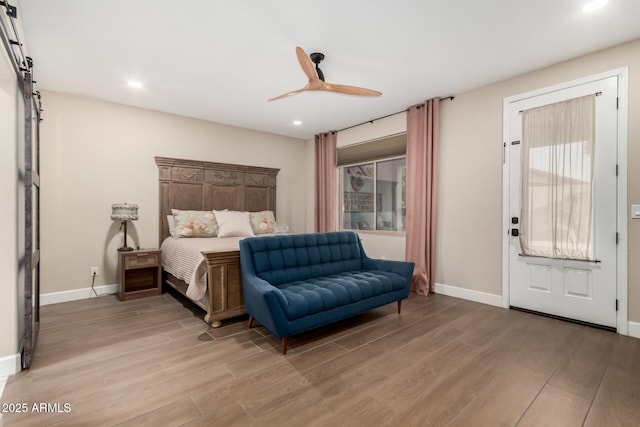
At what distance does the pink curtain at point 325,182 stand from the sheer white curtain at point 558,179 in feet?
9.95

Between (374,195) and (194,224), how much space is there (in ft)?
9.60

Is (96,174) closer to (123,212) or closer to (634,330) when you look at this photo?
(123,212)

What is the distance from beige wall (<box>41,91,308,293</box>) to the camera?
3.64m

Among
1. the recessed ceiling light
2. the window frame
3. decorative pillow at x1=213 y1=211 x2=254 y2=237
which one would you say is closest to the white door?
the recessed ceiling light

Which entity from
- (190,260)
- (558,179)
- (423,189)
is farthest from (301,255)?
(558,179)

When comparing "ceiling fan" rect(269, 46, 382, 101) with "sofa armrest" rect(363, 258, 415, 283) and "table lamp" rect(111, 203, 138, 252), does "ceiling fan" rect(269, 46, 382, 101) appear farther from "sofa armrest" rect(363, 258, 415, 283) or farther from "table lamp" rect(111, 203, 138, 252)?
"table lamp" rect(111, 203, 138, 252)

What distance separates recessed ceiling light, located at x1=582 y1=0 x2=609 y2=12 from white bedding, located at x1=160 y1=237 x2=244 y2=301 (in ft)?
11.4

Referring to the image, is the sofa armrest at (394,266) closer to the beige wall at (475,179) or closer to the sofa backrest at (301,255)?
the sofa backrest at (301,255)

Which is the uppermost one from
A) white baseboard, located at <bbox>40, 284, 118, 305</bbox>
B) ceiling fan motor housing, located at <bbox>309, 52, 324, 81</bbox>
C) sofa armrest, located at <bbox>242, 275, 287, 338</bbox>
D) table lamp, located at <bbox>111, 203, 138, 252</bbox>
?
ceiling fan motor housing, located at <bbox>309, 52, 324, 81</bbox>

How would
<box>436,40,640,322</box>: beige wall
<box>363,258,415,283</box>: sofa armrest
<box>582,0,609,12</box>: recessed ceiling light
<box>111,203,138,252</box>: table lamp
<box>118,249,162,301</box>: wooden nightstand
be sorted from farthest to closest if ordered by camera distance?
<box>111,203,138,252</box>: table lamp < <box>118,249,162,301</box>: wooden nightstand < <box>436,40,640,322</box>: beige wall < <box>363,258,415,283</box>: sofa armrest < <box>582,0,609,12</box>: recessed ceiling light

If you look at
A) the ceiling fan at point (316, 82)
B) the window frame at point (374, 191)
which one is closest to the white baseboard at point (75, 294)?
the ceiling fan at point (316, 82)

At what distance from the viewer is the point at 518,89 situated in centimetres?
331

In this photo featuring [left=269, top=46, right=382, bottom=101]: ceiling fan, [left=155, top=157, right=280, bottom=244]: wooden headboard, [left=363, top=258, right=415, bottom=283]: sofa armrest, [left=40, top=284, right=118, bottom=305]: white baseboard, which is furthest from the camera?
[left=155, top=157, right=280, bottom=244]: wooden headboard

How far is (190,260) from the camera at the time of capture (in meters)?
3.17
